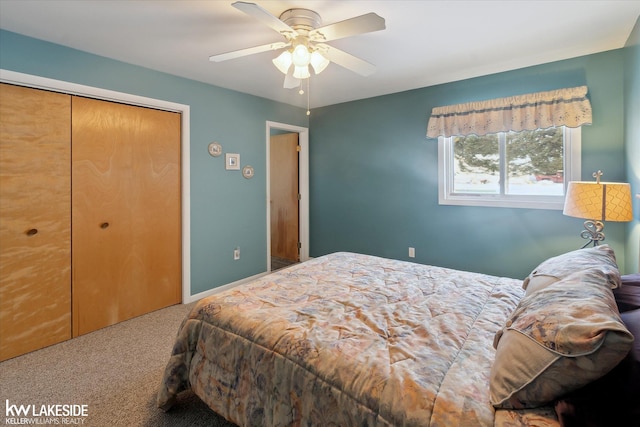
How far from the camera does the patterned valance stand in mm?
2664

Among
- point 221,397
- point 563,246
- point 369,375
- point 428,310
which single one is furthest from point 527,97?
point 221,397

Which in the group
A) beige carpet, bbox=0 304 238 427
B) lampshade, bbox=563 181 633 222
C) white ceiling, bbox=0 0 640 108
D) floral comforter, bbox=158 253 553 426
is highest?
white ceiling, bbox=0 0 640 108

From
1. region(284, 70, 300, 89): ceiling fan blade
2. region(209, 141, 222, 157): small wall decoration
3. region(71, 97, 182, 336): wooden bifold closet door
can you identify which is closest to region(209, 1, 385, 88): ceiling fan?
region(284, 70, 300, 89): ceiling fan blade

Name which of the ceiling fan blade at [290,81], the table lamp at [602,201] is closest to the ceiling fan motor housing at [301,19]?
the ceiling fan blade at [290,81]

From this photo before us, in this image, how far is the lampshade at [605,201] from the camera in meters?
A: 2.10

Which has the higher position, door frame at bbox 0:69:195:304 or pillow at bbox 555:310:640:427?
door frame at bbox 0:69:195:304

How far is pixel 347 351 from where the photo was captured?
3.88 feet

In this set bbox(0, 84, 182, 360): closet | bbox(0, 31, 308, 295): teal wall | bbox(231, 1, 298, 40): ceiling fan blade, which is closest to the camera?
bbox(231, 1, 298, 40): ceiling fan blade

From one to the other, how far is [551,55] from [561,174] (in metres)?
1.08

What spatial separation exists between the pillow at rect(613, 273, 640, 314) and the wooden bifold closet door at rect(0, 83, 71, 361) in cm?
350

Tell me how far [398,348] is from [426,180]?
2.74 m

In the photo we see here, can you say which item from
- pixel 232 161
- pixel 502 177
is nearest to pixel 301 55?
pixel 232 161

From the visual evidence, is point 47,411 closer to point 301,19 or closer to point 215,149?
point 215,149

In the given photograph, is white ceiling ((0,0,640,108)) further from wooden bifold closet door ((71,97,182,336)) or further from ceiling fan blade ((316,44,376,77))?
wooden bifold closet door ((71,97,182,336))
